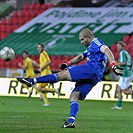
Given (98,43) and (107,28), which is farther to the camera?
(107,28)

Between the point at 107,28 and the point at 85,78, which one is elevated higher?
the point at 107,28

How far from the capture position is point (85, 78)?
11078 mm

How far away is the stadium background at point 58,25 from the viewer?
104ft

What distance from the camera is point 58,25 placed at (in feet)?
116

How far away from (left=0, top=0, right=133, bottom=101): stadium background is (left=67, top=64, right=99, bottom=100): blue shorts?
18.1 meters

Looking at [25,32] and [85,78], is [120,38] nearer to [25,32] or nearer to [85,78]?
[25,32]

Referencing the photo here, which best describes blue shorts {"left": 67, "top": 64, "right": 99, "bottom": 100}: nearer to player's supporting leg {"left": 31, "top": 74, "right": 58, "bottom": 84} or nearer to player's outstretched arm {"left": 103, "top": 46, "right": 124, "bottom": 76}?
player's supporting leg {"left": 31, "top": 74, "right": 58, "bottom": 84}

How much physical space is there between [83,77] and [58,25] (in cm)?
2452

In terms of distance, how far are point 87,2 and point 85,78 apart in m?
27.1

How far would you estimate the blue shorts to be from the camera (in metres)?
11.0

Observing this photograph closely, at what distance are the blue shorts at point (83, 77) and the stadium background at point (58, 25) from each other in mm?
18130

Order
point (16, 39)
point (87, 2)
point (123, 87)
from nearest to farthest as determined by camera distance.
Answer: point (123, 87) → point (16, 39) → point (87, 2)

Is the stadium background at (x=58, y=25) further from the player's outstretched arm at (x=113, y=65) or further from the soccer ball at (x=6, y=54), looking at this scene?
the player's outstretched arm at (x=113, y=65)

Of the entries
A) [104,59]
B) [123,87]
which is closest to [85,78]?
[104,59]
